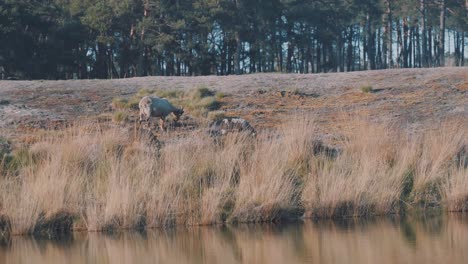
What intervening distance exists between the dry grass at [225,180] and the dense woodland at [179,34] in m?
30.9

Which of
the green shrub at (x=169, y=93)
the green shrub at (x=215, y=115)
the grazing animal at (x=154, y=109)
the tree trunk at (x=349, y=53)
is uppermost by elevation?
the tree trunk at (x=349, y=53)

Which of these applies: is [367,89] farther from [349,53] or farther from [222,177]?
[349,53]

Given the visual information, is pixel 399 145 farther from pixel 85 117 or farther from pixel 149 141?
pixel 85 117

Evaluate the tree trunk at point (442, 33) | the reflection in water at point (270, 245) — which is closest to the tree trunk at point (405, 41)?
the tree trunk at point (442, 33)

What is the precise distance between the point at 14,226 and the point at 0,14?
109 ft

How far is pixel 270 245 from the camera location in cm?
1060

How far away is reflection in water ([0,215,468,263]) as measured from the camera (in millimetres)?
9844

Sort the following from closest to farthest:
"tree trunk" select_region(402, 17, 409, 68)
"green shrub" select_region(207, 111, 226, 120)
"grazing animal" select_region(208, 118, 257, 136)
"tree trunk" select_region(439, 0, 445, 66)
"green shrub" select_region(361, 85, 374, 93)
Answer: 1. "grazing animal" select_region(208, 118, 257, 136)
2. "green shrub" select_region(207, 111, 226, 120)
3. "green shrub" select_region(361, 85, 374, 93)
4. "tree trunk" select_region(439, 0, 445, 66)
5. "tree trunk" select_region(402, 17, 409, 68)

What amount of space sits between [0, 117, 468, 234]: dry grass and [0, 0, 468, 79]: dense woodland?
101 feet

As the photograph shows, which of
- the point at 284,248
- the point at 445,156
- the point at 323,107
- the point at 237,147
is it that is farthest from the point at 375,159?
the point at 323,107

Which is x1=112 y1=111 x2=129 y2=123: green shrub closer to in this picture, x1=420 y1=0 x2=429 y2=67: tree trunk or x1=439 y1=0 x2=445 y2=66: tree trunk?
x1=439 y1=0 x2=445 y2=66: tree trunk

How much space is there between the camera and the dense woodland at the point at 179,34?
147ft

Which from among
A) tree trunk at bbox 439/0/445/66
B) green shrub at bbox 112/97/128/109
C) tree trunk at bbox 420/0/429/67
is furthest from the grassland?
tree trunk at bbox 420/0/429/67

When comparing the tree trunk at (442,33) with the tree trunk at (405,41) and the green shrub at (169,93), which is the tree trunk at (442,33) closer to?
the tree trunk at (405,41)
